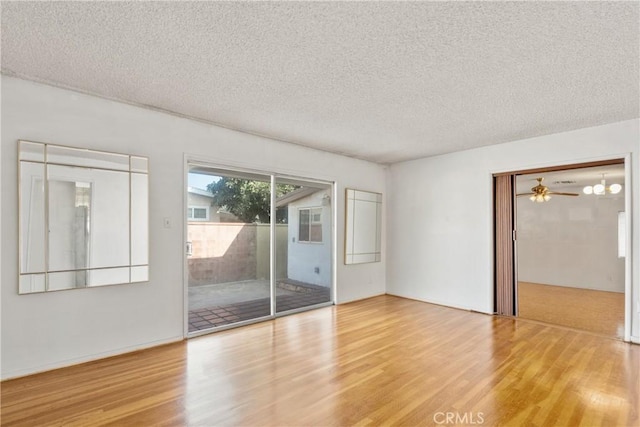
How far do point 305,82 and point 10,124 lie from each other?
2541 mm

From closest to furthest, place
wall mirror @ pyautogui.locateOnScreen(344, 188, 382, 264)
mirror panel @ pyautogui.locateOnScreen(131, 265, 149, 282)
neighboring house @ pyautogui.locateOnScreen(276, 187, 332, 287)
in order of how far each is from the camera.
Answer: mirror panel @ pyautogui.locateOnScreen(131, 265, 149, 282) < neighboring house @ pyautogui.locateOnScreen(276, 187, 332, 287) < wall mirror @ pyautogui.locateOnScreen(344, 188, 382, 264)

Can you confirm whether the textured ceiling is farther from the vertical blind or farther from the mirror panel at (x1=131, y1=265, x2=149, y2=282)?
the mirror panel at (x1=131, y1=265, x2=149, y2=282)

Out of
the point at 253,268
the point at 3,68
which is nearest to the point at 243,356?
the point at 253,268

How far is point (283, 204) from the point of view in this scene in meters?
4.82

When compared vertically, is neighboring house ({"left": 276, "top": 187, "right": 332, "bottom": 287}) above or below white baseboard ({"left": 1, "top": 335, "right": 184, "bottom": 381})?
above

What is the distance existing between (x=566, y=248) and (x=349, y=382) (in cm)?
725

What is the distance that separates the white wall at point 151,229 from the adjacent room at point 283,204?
0.02m

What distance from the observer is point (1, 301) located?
265 cm

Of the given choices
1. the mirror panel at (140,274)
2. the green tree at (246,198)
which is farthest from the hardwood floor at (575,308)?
the mirror panel at (140,274)

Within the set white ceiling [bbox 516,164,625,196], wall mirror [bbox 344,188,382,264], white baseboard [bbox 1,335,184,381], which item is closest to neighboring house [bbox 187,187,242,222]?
white baseboard [bbox 1,335,184,381]

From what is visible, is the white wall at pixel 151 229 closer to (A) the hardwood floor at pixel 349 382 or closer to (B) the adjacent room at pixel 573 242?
(A) the hardwood floor at pixel 349 382

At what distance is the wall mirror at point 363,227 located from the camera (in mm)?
5707

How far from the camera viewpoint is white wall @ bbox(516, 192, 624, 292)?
22.5 feet

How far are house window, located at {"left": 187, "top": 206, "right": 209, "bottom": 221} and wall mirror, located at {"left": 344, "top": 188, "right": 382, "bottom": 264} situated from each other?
8.35 feet
